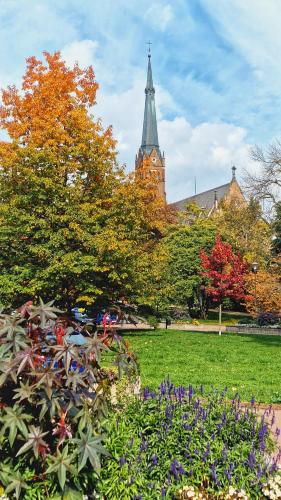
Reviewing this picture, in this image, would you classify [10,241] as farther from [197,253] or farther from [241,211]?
[241,211]

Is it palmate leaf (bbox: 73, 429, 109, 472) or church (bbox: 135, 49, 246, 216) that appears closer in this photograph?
palmate leaf (bbox: 73, 429, 109, 472)

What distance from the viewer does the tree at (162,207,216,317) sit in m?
33.8

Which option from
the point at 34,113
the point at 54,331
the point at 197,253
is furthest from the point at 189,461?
the point at 197,253

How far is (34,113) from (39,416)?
1628cm

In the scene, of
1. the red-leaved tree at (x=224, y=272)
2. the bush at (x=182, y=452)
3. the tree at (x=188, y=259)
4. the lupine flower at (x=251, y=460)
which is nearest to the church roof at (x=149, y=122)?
the tree at (x=188, y=259)

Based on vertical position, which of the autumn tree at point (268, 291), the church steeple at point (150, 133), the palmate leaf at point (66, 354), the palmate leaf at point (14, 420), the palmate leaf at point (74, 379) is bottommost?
the palmate leaf at point (14, 420)

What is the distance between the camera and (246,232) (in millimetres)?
44219

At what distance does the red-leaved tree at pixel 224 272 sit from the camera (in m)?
31.8

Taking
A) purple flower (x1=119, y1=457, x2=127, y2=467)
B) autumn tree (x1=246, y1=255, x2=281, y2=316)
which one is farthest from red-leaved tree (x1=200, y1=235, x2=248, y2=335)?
purple flower (x1=119, y1=457, x2=127, y2=467)

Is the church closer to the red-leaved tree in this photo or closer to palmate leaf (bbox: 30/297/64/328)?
the red-leaved tree

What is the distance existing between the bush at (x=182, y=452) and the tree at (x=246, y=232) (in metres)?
24.4

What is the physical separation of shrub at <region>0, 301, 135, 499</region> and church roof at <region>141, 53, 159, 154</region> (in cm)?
7506

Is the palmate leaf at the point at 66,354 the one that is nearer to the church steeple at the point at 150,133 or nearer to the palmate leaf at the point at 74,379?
the palmate leaf at the point at 74,379

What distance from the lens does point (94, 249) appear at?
16.4 m
